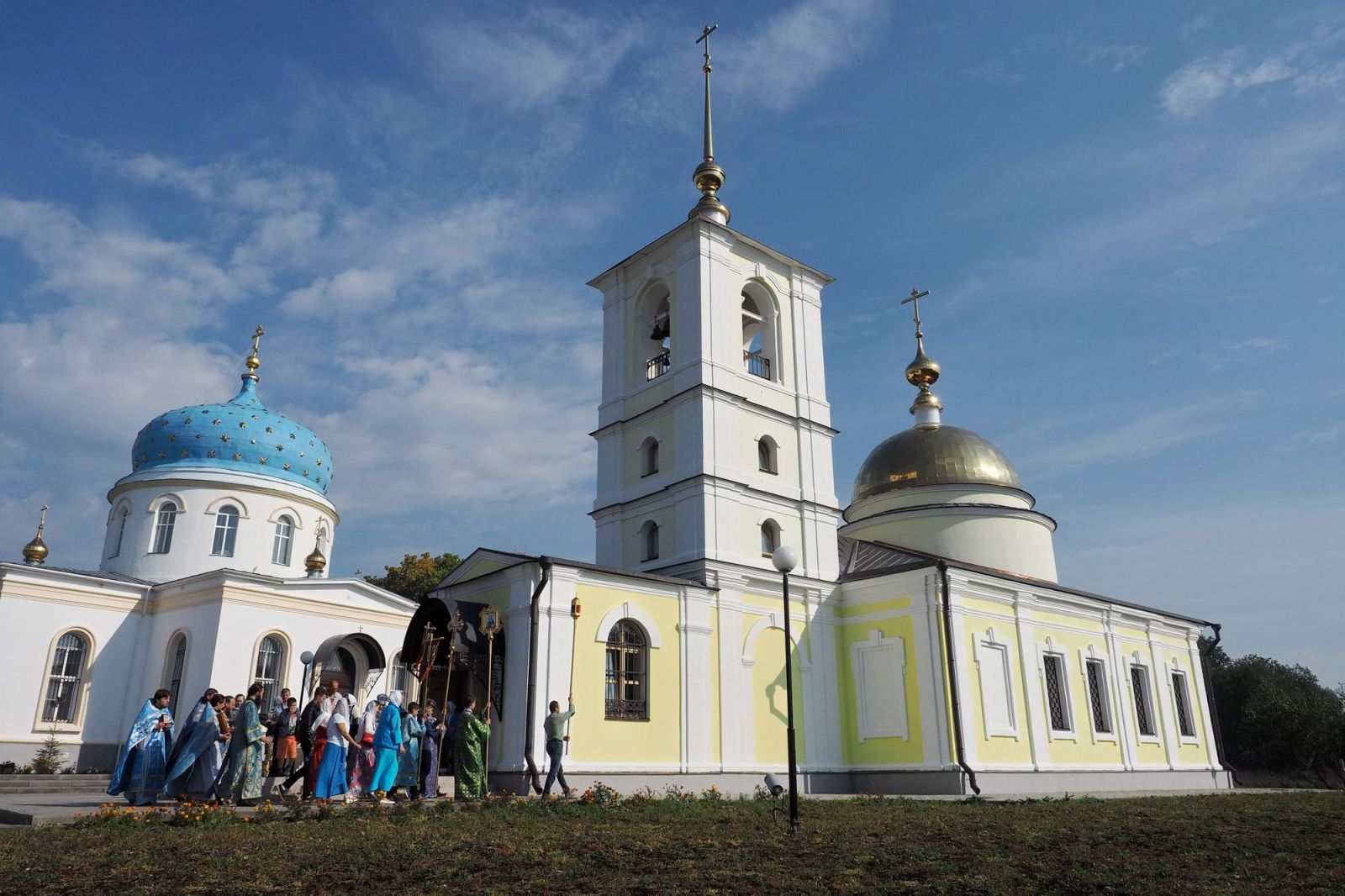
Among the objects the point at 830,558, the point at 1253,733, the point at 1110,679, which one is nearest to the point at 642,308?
the point at 830,558

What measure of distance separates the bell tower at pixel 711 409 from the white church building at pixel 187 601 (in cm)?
641

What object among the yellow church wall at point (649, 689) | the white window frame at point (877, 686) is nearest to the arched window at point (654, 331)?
the yellow church wall at point (649, 689)

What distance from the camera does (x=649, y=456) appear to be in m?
22.0

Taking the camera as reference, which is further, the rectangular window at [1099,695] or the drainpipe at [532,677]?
the rectangular window at [1099,695]

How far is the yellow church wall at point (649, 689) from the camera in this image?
16.9m

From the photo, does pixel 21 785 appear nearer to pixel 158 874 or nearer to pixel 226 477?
pixel 226 477

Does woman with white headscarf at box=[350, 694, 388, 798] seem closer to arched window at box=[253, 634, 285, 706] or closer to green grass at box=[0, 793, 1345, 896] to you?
green grass at box=[0, 793, 1345, 896]

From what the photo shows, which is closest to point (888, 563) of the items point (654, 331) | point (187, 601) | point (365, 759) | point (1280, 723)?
point (654, 331)

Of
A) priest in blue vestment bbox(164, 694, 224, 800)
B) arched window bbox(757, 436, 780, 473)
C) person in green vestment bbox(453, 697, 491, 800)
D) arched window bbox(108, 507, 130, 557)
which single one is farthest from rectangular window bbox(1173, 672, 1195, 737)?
arched window bbox(108, 507, 130, 557)

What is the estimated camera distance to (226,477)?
30.4m

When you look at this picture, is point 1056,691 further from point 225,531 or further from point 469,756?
point 225,531

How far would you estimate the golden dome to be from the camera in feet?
97.1

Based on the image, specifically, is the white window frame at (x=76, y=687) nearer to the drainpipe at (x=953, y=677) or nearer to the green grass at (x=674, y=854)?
the green grass at (x=674, y=854)

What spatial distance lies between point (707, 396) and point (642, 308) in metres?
3.96
